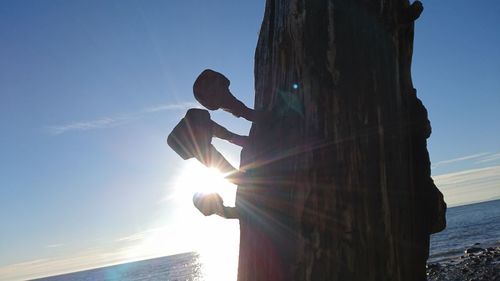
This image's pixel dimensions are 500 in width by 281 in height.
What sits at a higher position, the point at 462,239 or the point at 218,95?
the point at 218,95

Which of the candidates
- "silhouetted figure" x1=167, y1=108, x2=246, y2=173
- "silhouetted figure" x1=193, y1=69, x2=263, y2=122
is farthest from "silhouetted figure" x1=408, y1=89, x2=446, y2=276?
"silhouetted figure" x1=167, y1=108, x2=246, y2=173

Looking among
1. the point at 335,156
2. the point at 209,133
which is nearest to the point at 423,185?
the point at 335,156

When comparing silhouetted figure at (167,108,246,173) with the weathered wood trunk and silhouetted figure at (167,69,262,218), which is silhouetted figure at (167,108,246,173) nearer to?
silhouetted figure at (167,69,262,218)

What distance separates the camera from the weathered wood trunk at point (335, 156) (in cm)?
208

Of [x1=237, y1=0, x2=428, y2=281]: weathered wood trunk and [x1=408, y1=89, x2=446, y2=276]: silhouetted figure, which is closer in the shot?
[x1=237, y1=0, x2=428, y2=281]: weathered wood trunk

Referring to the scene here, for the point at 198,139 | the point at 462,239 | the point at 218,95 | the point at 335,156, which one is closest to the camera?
the point at 335,156

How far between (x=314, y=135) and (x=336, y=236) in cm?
51

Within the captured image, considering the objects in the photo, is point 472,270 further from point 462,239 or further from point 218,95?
point 462,239

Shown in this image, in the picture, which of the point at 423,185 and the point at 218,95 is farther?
the point at 218,95

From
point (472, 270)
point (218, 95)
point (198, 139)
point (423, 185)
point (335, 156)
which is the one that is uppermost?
point (218, 95)

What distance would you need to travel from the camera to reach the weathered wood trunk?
6.82 ft

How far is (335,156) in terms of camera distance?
2.10 m

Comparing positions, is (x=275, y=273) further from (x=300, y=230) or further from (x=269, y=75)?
(x=269, y=75)

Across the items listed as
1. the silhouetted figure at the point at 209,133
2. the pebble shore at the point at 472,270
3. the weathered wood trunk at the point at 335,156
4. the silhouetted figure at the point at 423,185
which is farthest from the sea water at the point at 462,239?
the silhouetted figure at the point at 209,133
